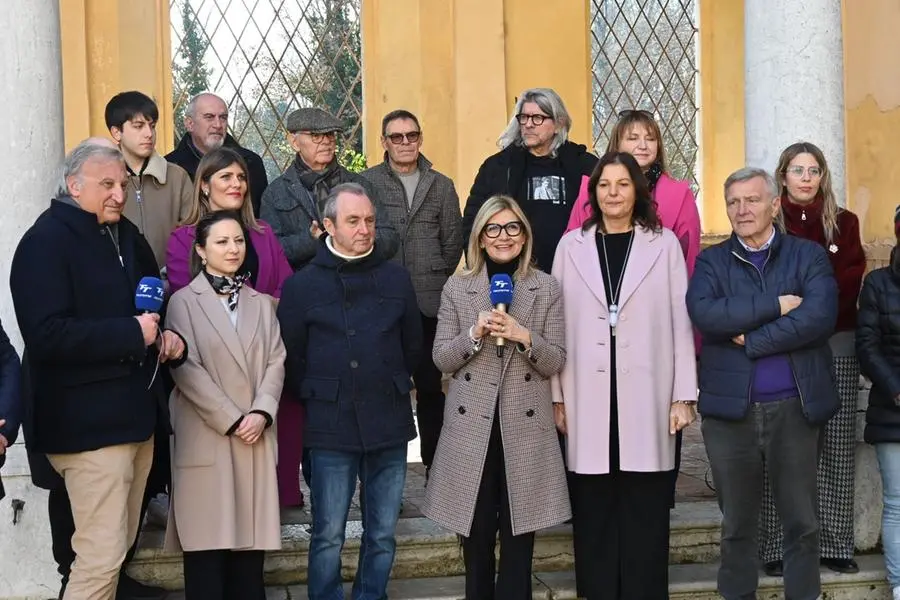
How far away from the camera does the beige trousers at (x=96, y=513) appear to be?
459 centimetres

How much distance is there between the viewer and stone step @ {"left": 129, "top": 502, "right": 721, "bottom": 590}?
566 centimetres

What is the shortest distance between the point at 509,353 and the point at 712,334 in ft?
2.88

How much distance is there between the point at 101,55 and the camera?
8.69 meters

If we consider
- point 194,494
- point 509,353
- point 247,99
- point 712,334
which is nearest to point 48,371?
point 194,494

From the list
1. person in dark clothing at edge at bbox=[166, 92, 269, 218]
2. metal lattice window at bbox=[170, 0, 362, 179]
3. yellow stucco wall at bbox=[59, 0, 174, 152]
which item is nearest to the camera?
person in dark clothing at edge at bbox=[166, 92, 269, 218]

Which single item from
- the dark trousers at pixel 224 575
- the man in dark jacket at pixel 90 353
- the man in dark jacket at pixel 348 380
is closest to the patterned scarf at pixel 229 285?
the man in dark jacket at pixel 348 380

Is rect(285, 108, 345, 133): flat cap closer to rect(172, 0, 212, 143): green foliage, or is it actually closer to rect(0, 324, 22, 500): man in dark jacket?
rect(0, 324, 22, 500): man in dark jacket

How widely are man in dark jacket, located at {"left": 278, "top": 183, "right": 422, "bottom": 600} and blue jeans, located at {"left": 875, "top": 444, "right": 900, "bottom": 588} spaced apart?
91.9 inches

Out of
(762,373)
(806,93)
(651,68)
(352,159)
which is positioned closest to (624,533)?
(762,373)

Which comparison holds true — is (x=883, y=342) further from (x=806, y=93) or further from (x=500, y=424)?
(x=500, y=424)

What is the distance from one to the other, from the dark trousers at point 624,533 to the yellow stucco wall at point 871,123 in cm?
474

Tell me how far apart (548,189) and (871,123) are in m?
4.18

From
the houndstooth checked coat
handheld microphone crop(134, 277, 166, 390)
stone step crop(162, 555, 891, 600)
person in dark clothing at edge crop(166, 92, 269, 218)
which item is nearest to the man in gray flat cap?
person in dark clothing at edge crop(166, 92, 269, 218)

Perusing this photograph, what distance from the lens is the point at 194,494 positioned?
4871mm
